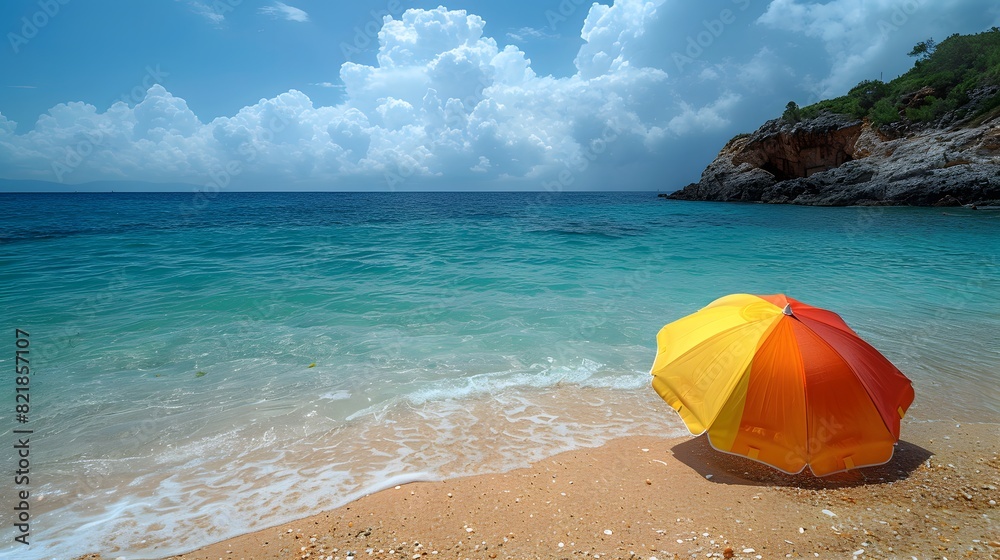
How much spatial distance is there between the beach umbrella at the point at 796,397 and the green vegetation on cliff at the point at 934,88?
176ft

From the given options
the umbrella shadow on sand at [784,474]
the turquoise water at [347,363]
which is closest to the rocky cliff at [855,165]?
the turquoise water at [347,363]

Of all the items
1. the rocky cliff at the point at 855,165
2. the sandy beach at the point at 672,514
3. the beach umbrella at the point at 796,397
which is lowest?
the sandy beach at the point at 672,514

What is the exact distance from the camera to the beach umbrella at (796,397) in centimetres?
374

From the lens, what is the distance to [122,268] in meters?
15.0

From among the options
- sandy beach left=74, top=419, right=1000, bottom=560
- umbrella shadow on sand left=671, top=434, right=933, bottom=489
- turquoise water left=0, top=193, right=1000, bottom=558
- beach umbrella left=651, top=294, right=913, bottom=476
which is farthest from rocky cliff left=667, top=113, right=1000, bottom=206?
beach umbrella left=651, top=294, right=913, bottom=476

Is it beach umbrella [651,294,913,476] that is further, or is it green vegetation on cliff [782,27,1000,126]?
green vegetation on cliff [782,27,1000,126]

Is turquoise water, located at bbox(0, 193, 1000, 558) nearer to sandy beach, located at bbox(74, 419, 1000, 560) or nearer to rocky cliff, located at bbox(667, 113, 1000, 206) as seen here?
sandy beach, located at bbox(74, 419, 1000, 560)

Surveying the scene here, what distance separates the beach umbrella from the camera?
12.3ft

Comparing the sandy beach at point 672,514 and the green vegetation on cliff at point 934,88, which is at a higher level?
the green vegetation on cliff at point 934,88

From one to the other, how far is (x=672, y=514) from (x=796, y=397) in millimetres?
1434

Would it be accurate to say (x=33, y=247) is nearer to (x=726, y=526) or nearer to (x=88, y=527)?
(x=88, y=527)

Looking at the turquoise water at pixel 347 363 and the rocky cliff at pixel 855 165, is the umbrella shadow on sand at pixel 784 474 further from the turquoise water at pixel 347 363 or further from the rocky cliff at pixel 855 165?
the rocky cliff at pixel 855 165

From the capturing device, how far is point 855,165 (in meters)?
46.2

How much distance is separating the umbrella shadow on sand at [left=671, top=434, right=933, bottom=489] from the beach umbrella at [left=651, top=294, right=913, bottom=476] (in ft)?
1.20
